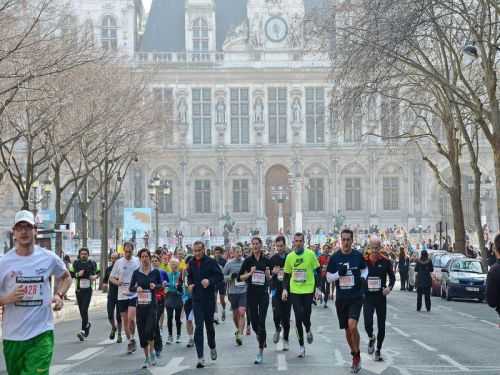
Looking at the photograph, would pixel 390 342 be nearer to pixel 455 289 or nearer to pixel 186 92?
pixel 455 289

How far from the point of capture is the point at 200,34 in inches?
3169

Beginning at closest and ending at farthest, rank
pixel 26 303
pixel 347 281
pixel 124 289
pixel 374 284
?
1. pixel 26 303
2. pixel 347 281
3. pixel 374 284
4. pixel 124 289

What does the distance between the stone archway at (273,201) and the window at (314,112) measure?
10.6ft

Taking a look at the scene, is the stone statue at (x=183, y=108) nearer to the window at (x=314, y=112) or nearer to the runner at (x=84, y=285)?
the window at (x=314, y=112)

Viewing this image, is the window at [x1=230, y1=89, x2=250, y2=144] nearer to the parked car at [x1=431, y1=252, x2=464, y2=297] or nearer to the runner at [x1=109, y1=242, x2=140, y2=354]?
the parked car at [x1=431, y1=252, x2=464, y2=297]

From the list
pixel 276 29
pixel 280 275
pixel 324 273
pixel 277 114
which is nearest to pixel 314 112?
pixel 277 114

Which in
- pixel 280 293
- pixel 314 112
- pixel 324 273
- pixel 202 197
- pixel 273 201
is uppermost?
pixel 314 112

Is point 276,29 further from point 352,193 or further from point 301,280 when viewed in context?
point 301,280

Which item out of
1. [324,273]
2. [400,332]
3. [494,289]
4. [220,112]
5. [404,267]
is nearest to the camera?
[494,289]

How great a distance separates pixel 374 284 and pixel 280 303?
98.2 inches

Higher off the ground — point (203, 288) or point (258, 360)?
point (203, 288)

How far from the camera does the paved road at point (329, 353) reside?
1380cm

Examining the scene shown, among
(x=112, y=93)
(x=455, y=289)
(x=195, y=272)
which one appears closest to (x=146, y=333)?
(x=195, y=272)

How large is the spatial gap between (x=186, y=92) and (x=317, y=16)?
45.5 meters
